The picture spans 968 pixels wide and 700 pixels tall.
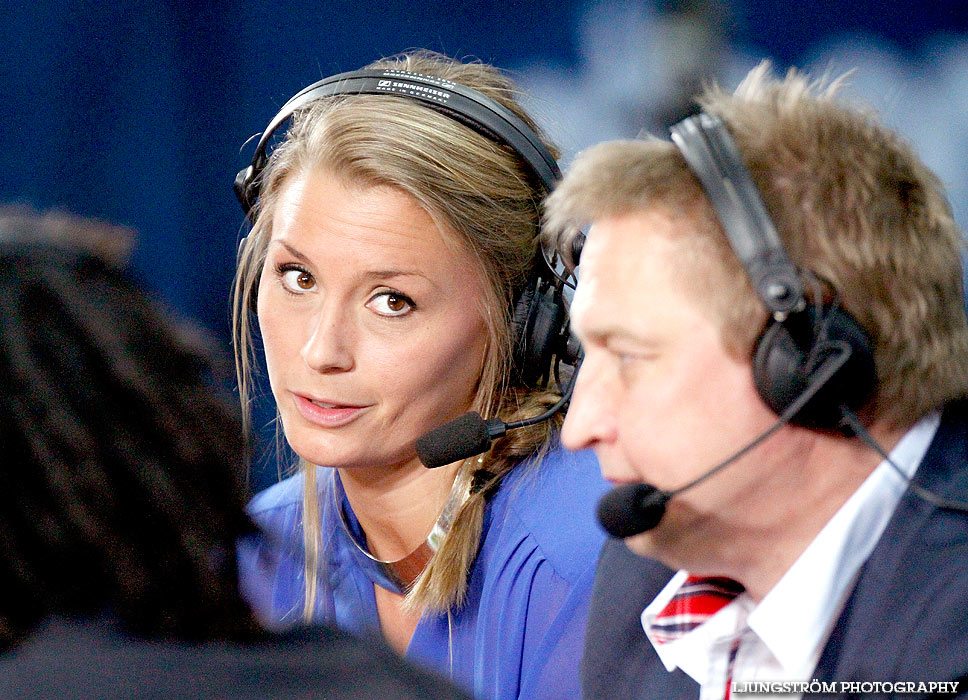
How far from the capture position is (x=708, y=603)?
92 centimetres

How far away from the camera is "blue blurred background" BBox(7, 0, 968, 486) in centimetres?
203

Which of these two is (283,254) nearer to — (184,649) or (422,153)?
(422,153)

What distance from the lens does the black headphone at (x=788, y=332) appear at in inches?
30.1

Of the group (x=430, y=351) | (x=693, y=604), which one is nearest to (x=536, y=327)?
(x=430, y=351)

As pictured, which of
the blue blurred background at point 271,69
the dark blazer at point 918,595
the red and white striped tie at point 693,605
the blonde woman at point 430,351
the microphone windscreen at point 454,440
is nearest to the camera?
the dark blazer at point 918,595

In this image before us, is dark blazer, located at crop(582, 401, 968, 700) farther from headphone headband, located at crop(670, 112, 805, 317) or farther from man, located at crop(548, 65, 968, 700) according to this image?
headphone headband, located at crop(670, 112, 805, 317)

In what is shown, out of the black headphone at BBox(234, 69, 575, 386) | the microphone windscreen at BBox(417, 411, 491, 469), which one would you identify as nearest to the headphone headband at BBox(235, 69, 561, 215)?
the black headphone at BBox(234, 69, 575, 386)

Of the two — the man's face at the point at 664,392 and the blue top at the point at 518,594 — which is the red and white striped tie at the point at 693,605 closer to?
the man's face at the point at 664,392

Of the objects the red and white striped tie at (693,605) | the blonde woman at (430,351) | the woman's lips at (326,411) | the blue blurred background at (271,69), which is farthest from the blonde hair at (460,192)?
the blue blurred background at (271,69)

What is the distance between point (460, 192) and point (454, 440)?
326mm

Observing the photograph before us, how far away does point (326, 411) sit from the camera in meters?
1.28

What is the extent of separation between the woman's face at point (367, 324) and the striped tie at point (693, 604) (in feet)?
1.49

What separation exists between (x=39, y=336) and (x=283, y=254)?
0.70 meters

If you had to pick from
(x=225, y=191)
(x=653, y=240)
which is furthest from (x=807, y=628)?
(x=225, y=191)
